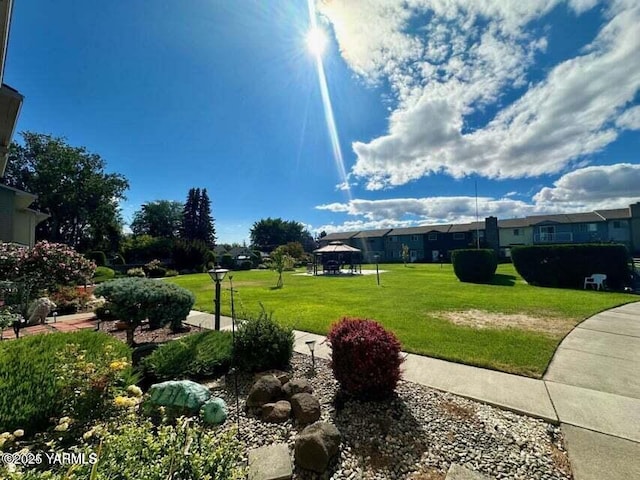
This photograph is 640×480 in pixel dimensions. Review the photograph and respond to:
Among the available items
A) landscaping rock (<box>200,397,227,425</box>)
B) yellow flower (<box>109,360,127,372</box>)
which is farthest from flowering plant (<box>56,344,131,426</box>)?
landscaping rock (<box>200,397,227,425</box>)

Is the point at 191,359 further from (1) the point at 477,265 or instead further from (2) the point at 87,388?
(1) the point at 477,265

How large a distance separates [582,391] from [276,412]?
3.96 meters

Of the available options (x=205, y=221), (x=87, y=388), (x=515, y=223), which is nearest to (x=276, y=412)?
(x=87, y=388)

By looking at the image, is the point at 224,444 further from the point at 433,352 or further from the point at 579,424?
the point at 433,352

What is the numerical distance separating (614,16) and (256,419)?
10814 mm

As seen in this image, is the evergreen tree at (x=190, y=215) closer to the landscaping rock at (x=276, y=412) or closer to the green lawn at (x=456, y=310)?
the green lawn at (x=456, y=310)

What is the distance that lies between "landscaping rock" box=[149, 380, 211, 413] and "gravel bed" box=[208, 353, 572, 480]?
0.41 metres

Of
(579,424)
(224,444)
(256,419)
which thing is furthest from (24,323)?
(579,424)

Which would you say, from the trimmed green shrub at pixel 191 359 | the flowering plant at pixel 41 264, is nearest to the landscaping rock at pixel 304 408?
the trimmed green shrub at pixel 191 359

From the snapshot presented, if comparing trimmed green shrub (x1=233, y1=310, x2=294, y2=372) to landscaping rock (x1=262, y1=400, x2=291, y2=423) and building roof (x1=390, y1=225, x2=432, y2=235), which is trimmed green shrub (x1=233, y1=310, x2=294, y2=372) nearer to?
landscaping rock (x1=262, y1=400, x2=291, y2=423)

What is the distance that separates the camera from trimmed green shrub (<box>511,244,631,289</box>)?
1246 centimetres

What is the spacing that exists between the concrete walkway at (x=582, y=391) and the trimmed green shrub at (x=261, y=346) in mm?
909

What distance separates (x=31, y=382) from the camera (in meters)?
2.38

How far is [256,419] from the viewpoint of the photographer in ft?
9.70
